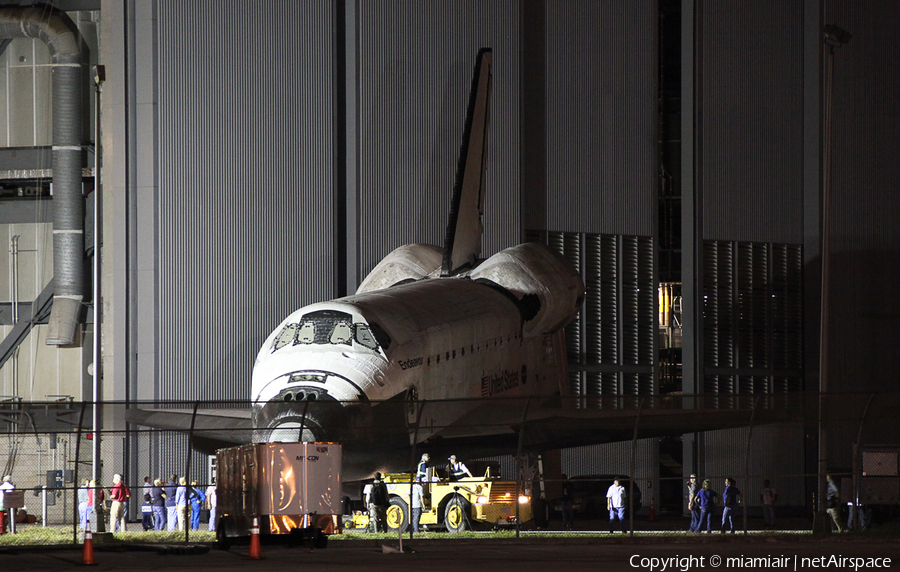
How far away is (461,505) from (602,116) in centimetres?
1610

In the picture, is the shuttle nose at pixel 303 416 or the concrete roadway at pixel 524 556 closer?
the concrete roadway at pixel 524 556

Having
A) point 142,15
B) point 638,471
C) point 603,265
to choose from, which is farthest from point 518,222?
point 142,15

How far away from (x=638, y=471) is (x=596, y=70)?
1146 centimetres

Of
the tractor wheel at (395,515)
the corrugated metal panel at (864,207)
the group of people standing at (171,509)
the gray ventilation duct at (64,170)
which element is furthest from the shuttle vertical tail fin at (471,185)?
the gray ventilation duct at (64,170)

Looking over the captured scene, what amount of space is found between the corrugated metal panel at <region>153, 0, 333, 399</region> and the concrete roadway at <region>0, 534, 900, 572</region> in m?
12.6

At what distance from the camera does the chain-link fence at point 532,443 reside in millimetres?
14977

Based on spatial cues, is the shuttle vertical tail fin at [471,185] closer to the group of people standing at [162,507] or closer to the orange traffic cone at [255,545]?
the group of people standing at [162,507]

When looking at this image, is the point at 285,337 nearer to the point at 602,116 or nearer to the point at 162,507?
the point at 162,507

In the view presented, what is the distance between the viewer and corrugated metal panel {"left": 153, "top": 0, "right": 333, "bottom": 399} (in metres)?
26.8

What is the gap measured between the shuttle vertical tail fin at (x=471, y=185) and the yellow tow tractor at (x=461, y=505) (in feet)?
21.2

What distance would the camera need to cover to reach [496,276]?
22.3 metres

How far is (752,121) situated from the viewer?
105 feet

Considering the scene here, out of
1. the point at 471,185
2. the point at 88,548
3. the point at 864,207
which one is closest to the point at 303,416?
the point at 88,548

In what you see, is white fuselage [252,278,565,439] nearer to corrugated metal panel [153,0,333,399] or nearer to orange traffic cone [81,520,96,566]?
orange traffic cone [81,520,96,566]
